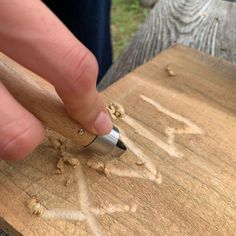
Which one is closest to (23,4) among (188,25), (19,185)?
(19,185)

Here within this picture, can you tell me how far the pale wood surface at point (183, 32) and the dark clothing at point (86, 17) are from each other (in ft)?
0.69

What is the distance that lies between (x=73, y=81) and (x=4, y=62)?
229mm

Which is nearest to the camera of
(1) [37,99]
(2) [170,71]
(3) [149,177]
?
(1) [37,99]

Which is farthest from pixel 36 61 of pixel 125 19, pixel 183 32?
pixel 125 19

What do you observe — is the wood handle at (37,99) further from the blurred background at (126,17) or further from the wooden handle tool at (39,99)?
the blurred background at (126,17)

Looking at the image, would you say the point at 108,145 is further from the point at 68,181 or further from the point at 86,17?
the point at 86,17

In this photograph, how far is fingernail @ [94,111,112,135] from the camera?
955 millimetres

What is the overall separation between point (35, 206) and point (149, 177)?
26 centimetres

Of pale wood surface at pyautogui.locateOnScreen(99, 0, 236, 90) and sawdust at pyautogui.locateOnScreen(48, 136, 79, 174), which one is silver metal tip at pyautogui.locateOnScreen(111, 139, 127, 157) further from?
pale wood surface at pyautogui.locateOnScreen(99, 0, 236, 90)

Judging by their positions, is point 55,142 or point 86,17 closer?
point 55,142

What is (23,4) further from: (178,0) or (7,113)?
(178,0)

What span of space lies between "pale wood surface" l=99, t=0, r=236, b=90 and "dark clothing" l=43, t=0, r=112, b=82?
0.69 ft

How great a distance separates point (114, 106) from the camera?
4.13 ft

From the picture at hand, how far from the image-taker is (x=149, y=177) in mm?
1076
